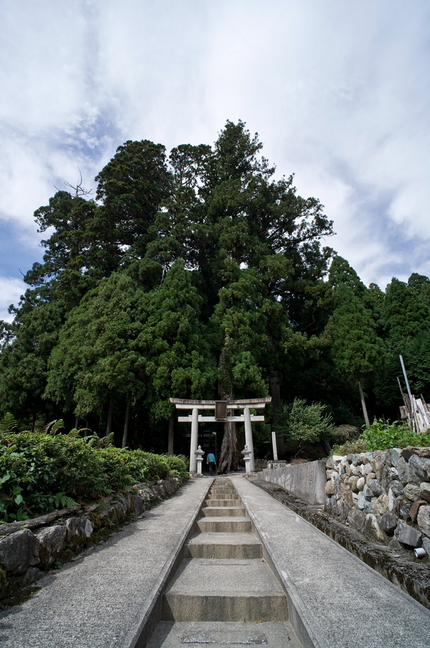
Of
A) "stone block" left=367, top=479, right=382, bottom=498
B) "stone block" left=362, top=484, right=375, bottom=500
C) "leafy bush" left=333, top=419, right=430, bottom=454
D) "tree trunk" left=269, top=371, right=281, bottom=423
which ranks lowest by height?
"stone block" left=362, top=484, right=375, bottom=500

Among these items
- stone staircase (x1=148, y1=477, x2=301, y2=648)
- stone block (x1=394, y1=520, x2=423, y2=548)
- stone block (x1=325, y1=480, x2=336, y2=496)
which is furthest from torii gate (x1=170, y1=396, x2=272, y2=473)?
stone block (x1=394, y1=520, x2=423, y2=548)

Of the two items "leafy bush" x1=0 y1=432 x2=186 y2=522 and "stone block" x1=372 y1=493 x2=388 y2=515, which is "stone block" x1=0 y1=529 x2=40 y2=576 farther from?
"stone block" x1=372 y1=493 x2=388 y2=515

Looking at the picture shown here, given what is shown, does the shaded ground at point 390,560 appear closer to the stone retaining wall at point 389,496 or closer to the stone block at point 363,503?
the stone retaining wall at point 389,496

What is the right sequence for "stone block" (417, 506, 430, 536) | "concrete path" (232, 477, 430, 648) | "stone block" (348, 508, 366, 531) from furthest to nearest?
"stone block" (348, 508, 366, 531)
"stone block" (417, 506, 430, 536)
"concrete path" (232, 477, 430, 648)

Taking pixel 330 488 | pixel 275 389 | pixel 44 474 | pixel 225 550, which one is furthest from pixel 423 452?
pixel 275 389

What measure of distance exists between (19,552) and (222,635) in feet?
4.32

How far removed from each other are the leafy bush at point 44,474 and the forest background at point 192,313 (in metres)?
11.3

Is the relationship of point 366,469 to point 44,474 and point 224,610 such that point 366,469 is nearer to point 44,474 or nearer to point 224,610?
point 224,610

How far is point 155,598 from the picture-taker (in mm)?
1883

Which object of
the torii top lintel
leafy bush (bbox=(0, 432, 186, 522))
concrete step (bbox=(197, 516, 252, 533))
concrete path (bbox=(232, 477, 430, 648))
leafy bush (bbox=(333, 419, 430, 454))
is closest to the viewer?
concrete path (bbox=(232, 477, 430, 648))

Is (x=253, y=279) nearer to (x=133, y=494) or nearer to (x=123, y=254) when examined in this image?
(x=123, y=254)

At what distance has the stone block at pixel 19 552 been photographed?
6.45 ft

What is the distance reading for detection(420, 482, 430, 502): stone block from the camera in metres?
2.25

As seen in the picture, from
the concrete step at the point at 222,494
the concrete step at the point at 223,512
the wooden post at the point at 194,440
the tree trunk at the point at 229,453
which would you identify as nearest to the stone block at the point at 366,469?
the concrete step at the point at 223,512
